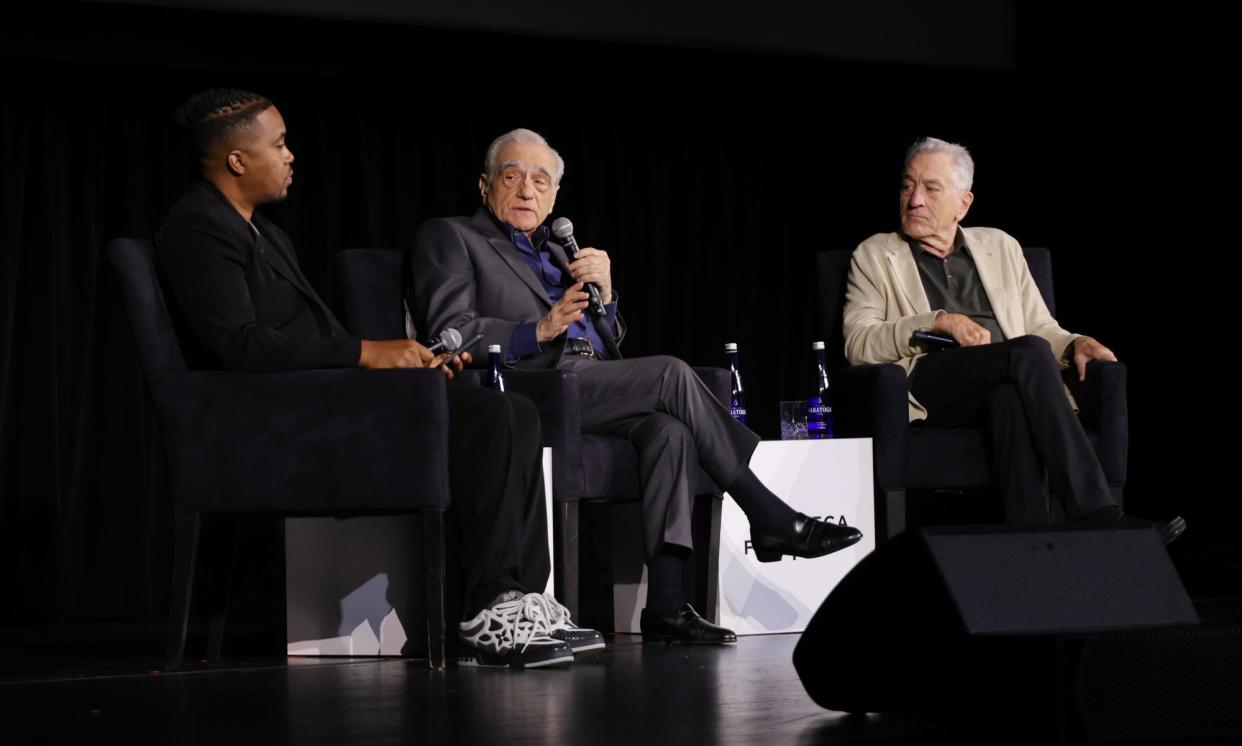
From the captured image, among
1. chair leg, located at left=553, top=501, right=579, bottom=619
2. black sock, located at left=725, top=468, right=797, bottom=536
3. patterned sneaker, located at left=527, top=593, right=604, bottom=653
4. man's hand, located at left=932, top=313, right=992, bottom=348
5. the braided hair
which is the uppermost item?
the braided hair

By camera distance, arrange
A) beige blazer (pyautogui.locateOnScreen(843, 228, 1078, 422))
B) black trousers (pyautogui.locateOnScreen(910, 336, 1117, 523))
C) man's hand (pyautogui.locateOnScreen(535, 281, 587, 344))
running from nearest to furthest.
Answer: man's hand (pyautogui.locateOnScreen(535, 281, 587, 344))
black trousers (pyautogui.locateOnScreen(910, 336, 1117, 523))
beige blazer (pyautogui.locateOnScreen(843, 228, 1078, 422))

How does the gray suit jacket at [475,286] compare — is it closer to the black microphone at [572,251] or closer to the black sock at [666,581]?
the black microphone at [572,251]

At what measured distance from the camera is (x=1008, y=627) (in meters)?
1.58

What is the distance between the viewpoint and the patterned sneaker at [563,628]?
2.73 metres

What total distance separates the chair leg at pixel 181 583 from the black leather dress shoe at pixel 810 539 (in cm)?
116

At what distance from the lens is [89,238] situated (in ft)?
15.8

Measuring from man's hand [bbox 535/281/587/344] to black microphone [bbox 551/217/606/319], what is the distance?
9 cm

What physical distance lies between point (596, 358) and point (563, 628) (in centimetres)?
91

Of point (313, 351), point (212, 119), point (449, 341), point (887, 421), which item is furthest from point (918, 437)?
point (212, 119)

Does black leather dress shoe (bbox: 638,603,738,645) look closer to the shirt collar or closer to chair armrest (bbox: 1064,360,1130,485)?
the shirt collar

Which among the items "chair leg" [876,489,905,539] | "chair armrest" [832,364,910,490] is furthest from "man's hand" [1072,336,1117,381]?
"chair leg" [876,489,905,539]

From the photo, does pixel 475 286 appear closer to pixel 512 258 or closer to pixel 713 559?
pixel 512 258

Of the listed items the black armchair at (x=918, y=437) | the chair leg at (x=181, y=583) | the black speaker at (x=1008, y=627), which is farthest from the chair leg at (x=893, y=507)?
the black speaker at (x=1008, y=627)

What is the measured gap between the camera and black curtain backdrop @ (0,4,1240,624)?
185 inches
